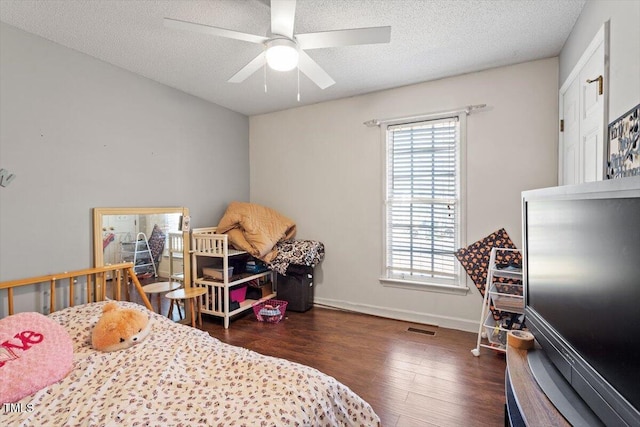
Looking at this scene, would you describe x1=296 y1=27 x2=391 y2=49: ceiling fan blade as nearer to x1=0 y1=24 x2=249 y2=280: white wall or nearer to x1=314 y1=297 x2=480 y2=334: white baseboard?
x1=0 y1=24 x2=249 y2=280: white wall

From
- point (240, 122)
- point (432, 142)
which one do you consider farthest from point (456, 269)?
point (240, 122)

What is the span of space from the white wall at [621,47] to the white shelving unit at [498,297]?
4.43 ft

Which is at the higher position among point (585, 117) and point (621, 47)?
point (621, 47)

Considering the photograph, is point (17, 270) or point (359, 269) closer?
point (17, 270)

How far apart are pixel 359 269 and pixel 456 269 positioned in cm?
107

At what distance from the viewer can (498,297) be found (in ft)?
8.02

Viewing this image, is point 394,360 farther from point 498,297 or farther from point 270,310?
point 270,310

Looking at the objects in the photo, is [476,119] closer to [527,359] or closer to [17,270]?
[527,359]

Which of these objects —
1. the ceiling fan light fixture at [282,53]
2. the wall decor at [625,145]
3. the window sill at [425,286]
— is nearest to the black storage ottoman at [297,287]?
the window sill at [425,286]

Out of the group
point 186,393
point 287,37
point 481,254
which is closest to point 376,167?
point 481,254

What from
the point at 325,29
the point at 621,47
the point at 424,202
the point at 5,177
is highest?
the point at 325,29

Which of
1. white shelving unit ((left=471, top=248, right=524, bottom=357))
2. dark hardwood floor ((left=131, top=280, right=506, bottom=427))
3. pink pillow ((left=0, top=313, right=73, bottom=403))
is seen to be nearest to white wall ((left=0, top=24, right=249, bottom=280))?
pink pillow ((left=0, top=313, right=73, bottom=403))

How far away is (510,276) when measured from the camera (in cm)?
240

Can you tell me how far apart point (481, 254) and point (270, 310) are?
2.28m
